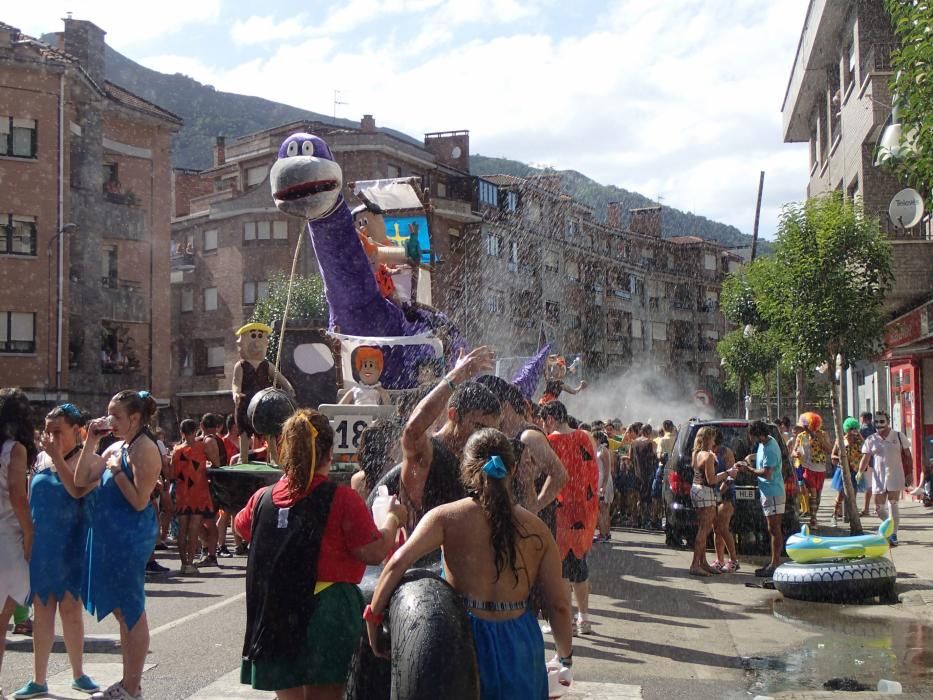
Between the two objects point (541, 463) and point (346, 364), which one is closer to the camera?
point (541, 463)

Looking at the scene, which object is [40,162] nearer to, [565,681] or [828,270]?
[828,270]

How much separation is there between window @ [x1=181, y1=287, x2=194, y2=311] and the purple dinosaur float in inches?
1676

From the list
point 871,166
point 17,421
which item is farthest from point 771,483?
point 871,166

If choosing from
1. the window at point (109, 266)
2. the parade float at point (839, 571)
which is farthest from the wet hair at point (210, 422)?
the window at point (109, 266)

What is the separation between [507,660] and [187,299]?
4968 cm

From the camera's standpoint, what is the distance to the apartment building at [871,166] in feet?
64.5

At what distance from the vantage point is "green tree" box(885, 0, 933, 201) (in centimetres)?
829

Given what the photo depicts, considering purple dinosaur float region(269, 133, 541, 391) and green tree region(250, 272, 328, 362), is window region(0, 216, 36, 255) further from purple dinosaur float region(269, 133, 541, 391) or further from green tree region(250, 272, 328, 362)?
purple dinosaur float region(269, 133, 541, 391)

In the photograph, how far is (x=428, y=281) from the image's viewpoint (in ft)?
40.5

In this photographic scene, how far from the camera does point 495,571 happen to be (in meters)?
4.16

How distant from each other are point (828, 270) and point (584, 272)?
195 ft

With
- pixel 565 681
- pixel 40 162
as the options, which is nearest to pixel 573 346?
pixel 40 162

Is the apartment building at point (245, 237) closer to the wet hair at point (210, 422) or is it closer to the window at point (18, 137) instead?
the window at point (18, 137)

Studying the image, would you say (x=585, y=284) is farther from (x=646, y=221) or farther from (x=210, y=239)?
(x=210, y=239)
